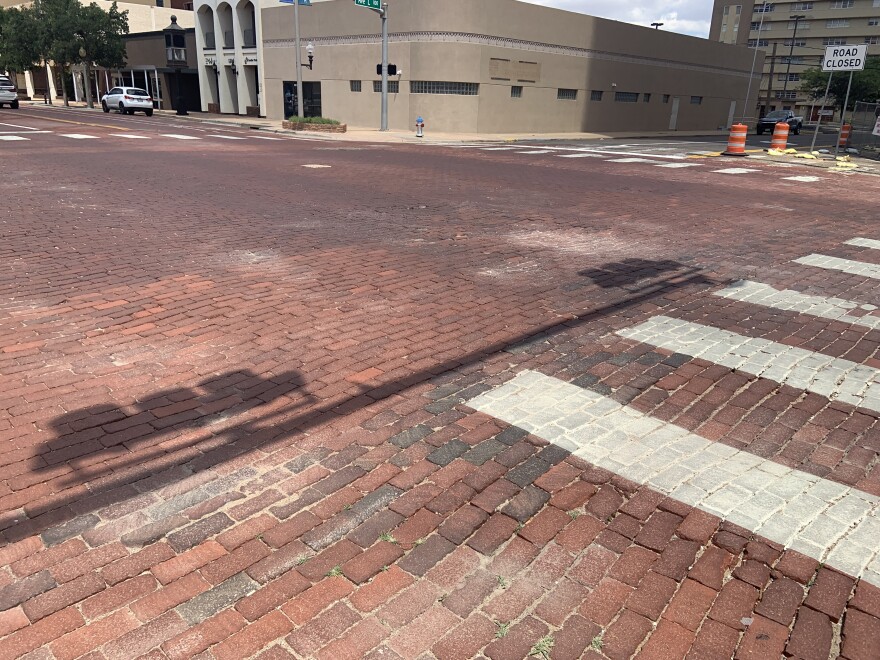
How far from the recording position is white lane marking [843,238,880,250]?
9.36 metres

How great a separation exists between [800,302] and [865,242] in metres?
4.06

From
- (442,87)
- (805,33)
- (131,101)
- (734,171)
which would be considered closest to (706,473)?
(734,171)

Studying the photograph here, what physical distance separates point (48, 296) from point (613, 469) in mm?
Result: 5306

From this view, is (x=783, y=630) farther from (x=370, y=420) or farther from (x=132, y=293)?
(x=132, y=293)

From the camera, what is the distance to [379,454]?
373 cm

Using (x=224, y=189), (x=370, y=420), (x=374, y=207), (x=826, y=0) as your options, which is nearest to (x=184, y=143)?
(x=224, y=189)

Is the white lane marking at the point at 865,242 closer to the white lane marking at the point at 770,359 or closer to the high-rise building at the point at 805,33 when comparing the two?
the white lane marking at the point at 770,359

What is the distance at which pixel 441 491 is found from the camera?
3406 millimetres

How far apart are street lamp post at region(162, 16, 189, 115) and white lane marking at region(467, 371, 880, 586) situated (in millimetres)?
48116

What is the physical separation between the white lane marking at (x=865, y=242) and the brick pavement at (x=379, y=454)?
3.18 feet

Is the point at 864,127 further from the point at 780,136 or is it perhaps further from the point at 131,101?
the point at 131,101

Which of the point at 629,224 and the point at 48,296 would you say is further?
the point at 629,224

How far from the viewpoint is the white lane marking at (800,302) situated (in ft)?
20.2

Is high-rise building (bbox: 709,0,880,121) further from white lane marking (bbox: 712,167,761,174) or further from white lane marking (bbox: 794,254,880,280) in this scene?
white lane marking (bbox: 794,254,880,280)
